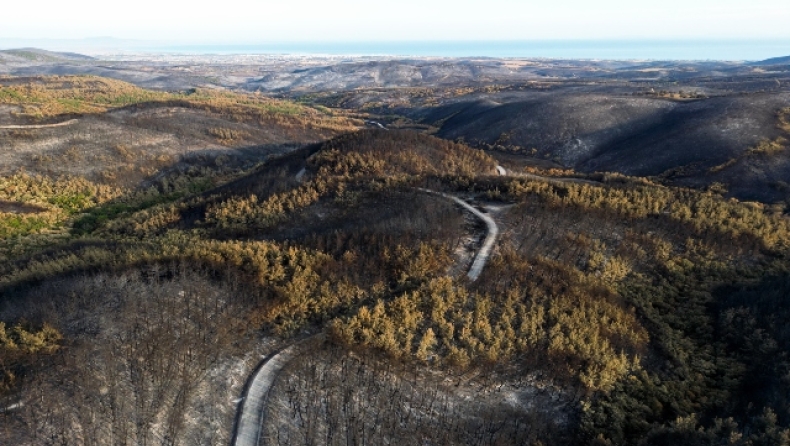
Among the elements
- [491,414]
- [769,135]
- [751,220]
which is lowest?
[491,414]

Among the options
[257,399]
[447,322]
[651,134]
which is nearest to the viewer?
[257,399]

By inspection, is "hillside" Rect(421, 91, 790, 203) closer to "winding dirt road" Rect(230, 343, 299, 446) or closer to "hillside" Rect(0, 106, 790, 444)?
"hillside" Rect(0, 106, 790, 444)

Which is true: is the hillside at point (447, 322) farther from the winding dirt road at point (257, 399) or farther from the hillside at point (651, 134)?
the hillside at point (651, 134)

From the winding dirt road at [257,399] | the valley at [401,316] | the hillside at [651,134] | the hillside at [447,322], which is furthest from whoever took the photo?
the hillside at [651,134]

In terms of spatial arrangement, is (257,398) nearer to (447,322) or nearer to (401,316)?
(401,316)

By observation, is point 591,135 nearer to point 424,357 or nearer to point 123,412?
point 424,357

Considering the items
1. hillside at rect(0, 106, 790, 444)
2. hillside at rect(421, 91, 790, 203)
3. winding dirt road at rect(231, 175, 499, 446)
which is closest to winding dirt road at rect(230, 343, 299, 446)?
winding dirt road at rect(231, 175, 499, 446)

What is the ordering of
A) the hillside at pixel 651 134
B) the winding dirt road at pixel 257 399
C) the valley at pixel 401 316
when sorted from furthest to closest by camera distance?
the hillside at pixel 651 134, the valley at pixel 401 316, the winding dirt road at pixel 257 399

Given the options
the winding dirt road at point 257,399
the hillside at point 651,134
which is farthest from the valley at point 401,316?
the hillside at point 651,134

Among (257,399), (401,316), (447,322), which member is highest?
(401,316)

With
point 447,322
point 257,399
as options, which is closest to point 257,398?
point 257,399

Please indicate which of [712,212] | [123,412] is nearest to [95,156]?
[123,412]
